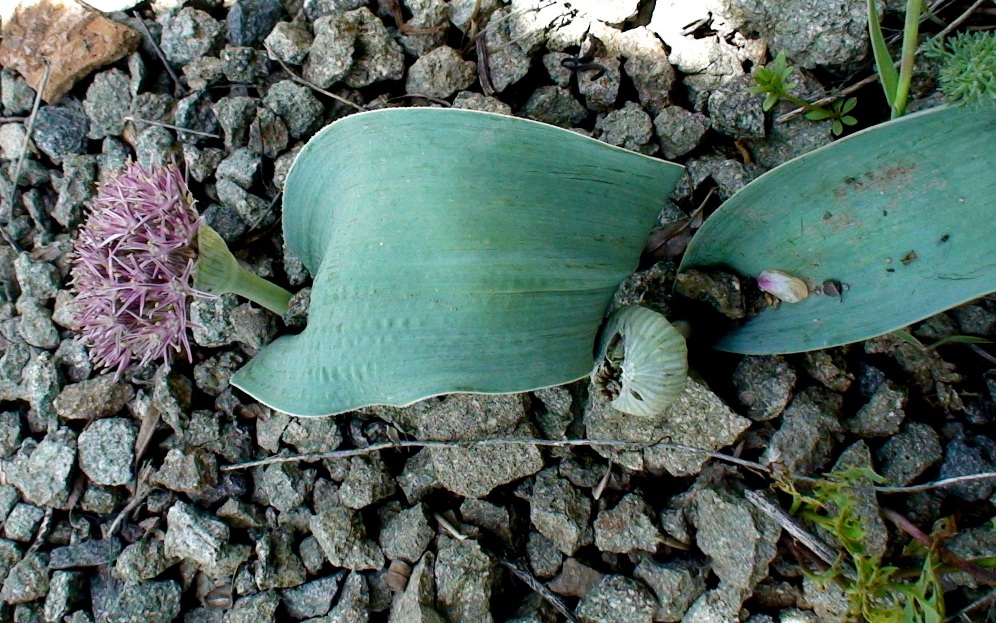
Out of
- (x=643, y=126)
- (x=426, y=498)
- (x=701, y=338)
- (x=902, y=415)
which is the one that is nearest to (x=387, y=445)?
(x=426, y=498)

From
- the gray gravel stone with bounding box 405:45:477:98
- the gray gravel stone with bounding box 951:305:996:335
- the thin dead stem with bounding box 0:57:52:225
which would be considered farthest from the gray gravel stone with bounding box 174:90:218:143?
the gray gravel stone with bounding box 951:305:996:335

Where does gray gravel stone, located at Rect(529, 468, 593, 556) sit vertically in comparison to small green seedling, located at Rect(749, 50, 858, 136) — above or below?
below

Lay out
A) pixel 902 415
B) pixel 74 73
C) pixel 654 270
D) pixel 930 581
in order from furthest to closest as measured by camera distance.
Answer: pixel 74 73 → pixel 654 270 → pixel 902 415 → pixel 930 581

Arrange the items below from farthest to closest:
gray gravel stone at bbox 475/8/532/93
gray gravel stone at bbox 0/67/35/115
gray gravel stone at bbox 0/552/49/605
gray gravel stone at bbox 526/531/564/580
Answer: gray gravel stone at bbox 0/67/35/115 < gray gravel stone at bbox 475/8/532/93 < gray gravel stone at bbox 0/552/49/605 < gray gravel stone at bbox 526/531/564/580

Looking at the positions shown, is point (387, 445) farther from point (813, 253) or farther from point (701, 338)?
point (813, 253)

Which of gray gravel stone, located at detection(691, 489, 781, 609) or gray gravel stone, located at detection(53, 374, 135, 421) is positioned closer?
gray gravel stone, located at detection(691, 489, 781, 609)

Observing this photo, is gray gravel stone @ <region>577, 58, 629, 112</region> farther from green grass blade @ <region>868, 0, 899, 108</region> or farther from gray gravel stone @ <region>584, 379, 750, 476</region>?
gray gravel stone @ <region>584, 379, 750, 476</region>

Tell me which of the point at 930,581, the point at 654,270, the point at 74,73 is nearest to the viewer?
the point at 930,581
